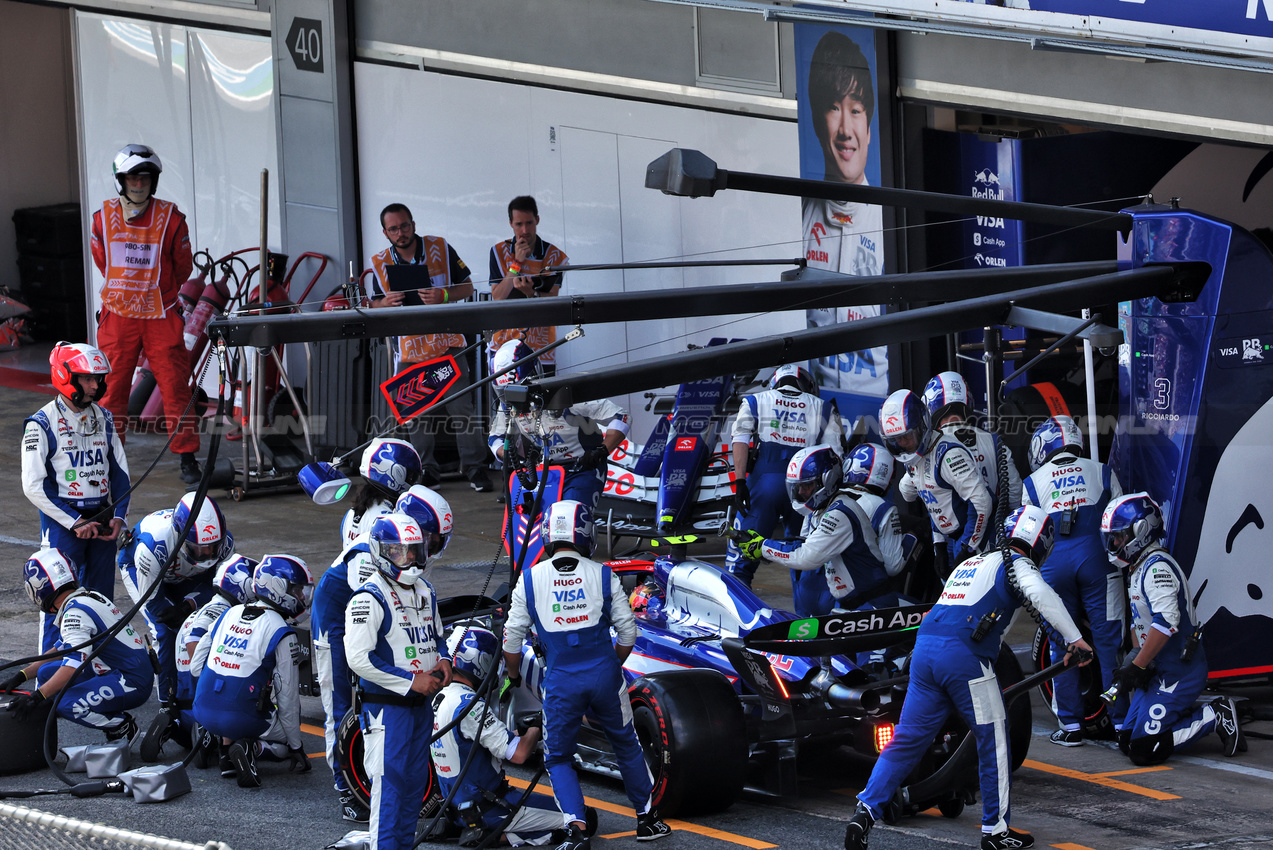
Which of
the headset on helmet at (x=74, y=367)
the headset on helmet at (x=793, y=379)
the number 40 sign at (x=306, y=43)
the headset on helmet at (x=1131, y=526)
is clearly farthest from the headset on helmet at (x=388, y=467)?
the number 40 sign at (x=306, y=43)

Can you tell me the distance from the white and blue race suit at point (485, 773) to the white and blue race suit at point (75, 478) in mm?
3328

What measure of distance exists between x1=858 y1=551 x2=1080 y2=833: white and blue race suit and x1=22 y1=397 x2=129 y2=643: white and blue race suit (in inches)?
195

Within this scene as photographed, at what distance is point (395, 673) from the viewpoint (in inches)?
273

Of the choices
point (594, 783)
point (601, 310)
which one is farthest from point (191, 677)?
point (601, 310)

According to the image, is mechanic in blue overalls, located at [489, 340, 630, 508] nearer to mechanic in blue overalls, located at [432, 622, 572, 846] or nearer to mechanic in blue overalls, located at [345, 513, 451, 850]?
mechanic in blue overalls, located at [432, 622, 572, 846]

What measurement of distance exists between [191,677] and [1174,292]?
5.71 meters

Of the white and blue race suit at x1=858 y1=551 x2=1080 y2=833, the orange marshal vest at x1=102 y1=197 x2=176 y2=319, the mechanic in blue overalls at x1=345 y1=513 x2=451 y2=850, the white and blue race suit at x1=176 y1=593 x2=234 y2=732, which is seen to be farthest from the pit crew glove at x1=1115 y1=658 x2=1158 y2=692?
the orange marshal vest at x1=102 y1=197 x2=176 y2=319

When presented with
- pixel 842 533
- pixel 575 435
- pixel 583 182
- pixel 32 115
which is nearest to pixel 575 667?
pixel 842 533

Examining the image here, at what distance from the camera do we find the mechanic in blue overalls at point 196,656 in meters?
8.58

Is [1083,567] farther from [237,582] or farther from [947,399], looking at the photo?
[237,582]

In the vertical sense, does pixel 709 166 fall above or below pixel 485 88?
below

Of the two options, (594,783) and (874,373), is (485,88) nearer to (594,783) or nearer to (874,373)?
(874,373)

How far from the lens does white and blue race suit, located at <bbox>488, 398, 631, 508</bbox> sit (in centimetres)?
1070

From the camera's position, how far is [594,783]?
8555 millimetres
